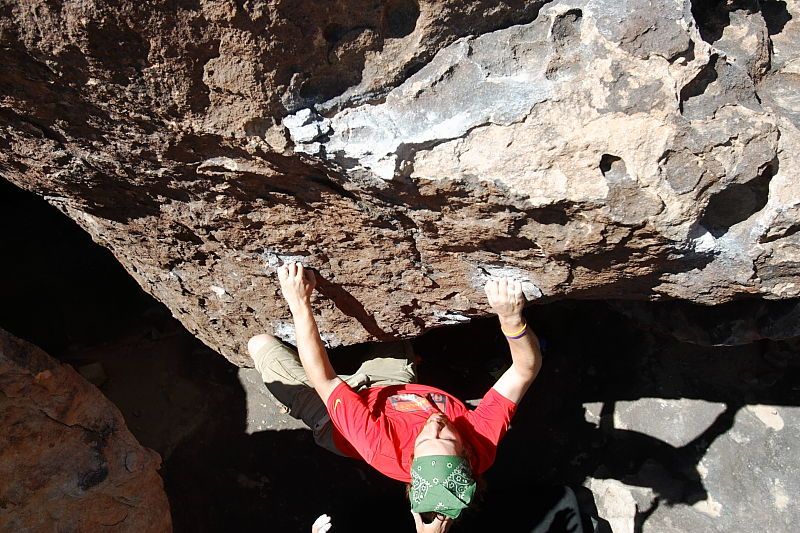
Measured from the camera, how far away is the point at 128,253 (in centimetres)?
157

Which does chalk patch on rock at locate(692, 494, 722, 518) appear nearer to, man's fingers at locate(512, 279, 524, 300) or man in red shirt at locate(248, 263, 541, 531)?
man in red shirt at locate(248, 263, 541, 531)

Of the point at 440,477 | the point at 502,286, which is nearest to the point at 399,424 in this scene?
the point at 440,477

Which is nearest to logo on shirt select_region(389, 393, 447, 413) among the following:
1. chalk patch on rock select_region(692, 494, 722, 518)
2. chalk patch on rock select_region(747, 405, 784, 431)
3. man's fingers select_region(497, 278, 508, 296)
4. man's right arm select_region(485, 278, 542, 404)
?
man's right arm select_region(485, 278, 542, 404)

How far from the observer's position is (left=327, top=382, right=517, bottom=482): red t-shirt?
57.4 inches

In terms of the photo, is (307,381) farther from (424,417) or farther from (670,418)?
(670,418)

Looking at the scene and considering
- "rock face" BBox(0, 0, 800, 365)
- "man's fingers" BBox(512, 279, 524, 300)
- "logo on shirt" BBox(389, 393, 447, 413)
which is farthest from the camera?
"logo on shirt" BBox(389, 393, 447, 413)

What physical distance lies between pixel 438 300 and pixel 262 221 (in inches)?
17.2

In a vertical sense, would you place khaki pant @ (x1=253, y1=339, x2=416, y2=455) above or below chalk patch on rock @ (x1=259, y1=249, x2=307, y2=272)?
below

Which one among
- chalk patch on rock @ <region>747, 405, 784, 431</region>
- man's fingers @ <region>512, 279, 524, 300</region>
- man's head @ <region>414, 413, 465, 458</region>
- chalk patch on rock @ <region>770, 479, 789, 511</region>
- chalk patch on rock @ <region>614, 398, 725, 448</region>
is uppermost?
man's fingers @ <region>512, 279, 524, 300</region>

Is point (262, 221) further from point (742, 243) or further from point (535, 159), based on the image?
point (742, 243)

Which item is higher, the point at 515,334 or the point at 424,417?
the point at 515,334

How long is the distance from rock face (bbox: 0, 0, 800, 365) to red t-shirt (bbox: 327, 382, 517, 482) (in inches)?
19.1

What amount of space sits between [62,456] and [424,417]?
870 mm

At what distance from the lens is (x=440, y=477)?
52.1 inches
